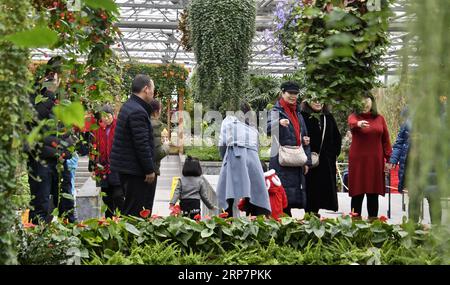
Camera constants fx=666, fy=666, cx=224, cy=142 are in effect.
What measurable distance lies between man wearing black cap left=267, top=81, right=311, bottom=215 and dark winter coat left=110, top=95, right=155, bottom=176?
100 centimetres

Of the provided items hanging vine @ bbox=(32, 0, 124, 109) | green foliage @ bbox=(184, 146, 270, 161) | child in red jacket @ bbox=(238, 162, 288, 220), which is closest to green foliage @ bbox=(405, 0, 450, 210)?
hanging vine @ bbox=(32, 0, 124, 109)

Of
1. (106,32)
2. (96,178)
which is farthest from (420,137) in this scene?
(96,178)

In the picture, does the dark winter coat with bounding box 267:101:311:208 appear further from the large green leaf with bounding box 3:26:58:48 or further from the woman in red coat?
the large green leaf with bounding box 3:26:58:48

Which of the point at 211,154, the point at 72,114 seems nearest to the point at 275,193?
the point at 72,114

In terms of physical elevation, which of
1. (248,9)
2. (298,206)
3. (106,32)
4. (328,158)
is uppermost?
(248,9)

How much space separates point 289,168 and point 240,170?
361mm

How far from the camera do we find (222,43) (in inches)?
340

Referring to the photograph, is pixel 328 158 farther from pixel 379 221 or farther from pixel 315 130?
pixel 379 221

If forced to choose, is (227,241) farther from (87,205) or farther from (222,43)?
(222,43)

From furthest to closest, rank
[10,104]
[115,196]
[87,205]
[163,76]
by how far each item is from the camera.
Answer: [163,76], [87,205], [115,196], [10,104]

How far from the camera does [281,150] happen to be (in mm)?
4844

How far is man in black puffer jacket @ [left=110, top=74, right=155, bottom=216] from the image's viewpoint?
4.30m
